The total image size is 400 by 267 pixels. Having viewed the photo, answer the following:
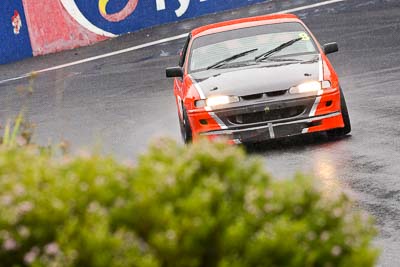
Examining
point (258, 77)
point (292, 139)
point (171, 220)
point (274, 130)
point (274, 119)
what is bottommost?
point (292, 139)

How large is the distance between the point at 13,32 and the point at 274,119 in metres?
13.2

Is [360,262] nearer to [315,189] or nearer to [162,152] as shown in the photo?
[315,189]

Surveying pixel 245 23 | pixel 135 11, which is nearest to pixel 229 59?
pixel 245 23

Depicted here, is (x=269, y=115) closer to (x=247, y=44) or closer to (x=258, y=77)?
(x=258, y=77)

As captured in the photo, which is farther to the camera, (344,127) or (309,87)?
(344,127)

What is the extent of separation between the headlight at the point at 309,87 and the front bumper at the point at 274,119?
0.08 metres

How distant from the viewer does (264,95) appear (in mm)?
14289

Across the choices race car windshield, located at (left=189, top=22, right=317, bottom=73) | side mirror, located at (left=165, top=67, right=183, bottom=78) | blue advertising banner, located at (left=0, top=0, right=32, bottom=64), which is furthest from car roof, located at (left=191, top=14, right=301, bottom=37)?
blue advertising banner, located at (left=0, top=0, right=32, bottom=64)

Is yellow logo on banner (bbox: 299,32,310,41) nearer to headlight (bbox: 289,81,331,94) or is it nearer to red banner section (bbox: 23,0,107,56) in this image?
headlight (bbox: 289,81,331,94)

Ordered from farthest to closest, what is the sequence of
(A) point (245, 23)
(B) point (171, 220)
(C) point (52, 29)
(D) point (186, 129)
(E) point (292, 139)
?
(C) point (52, 29) < (A) point (245, 23) < (E) point (292, 139) < (D) point (186, 129) < (B) point (171, 220)

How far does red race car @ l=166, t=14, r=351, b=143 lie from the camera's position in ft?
46.9

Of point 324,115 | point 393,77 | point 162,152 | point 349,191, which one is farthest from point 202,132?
point 162,152

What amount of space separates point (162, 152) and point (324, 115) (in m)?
9.47

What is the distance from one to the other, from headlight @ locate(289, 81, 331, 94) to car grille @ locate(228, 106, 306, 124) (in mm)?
185
